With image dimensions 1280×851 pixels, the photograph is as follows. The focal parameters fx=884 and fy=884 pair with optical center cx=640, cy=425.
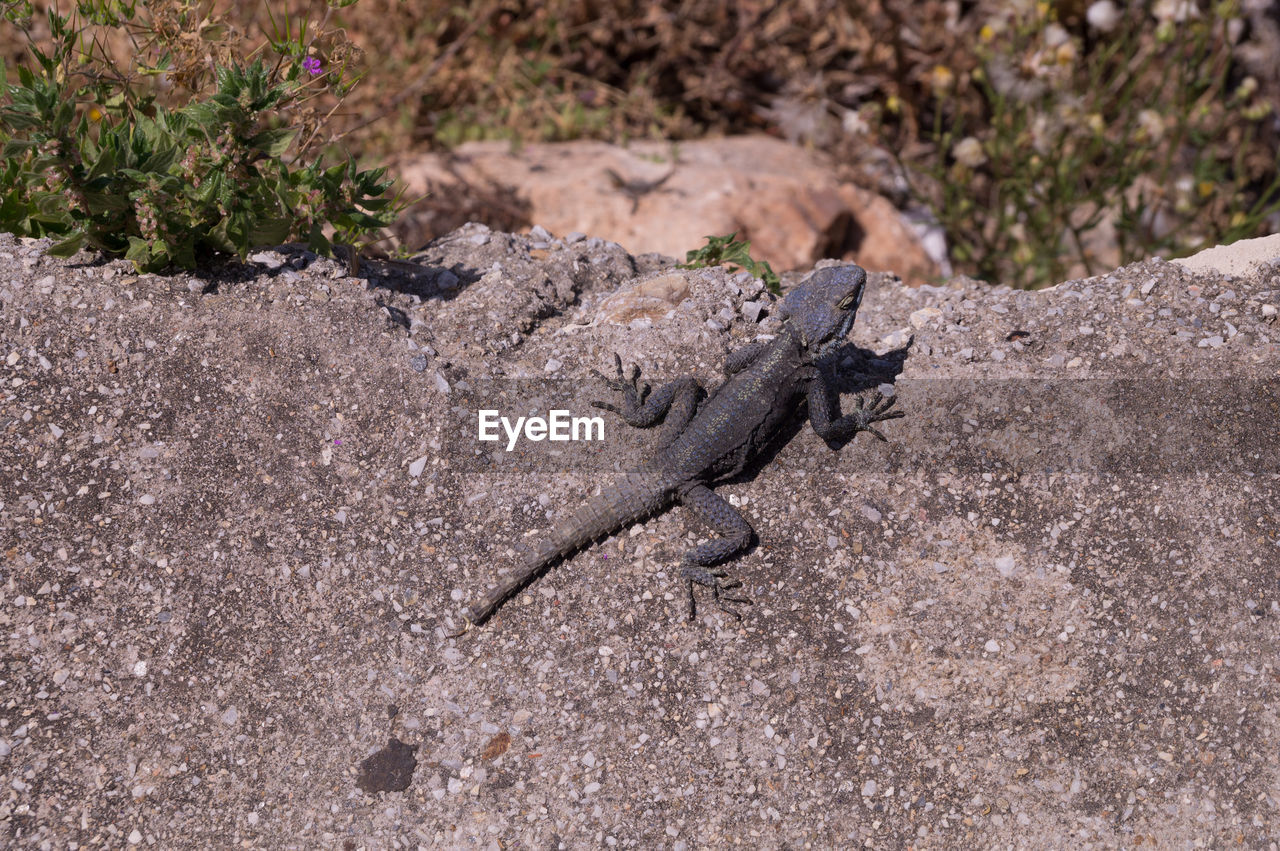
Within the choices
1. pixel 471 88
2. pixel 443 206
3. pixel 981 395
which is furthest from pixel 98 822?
pixel 471 88

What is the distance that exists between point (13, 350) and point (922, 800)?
4259 mm

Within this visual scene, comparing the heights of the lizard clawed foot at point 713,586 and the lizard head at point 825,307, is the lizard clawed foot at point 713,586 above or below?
below

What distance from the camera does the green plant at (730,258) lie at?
15.0ft

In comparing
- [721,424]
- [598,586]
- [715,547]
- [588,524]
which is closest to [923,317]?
[721,424]

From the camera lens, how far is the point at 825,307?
409cm

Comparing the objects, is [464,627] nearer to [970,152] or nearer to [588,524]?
[588,524]

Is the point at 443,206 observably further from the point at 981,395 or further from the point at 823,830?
the point at 823,830

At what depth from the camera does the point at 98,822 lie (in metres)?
3.32

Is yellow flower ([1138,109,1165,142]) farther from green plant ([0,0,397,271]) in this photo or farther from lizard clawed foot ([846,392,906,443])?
green plant ([0,0,397,271])

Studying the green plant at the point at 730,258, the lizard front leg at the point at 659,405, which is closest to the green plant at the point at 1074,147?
the green plant at the point at 730,258

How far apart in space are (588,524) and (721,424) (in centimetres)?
73

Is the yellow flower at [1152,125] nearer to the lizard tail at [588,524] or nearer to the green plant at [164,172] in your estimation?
the lizard tail at [588,524]

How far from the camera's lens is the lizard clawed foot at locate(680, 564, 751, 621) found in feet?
12.1

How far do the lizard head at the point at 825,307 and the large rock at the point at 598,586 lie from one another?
323mm
